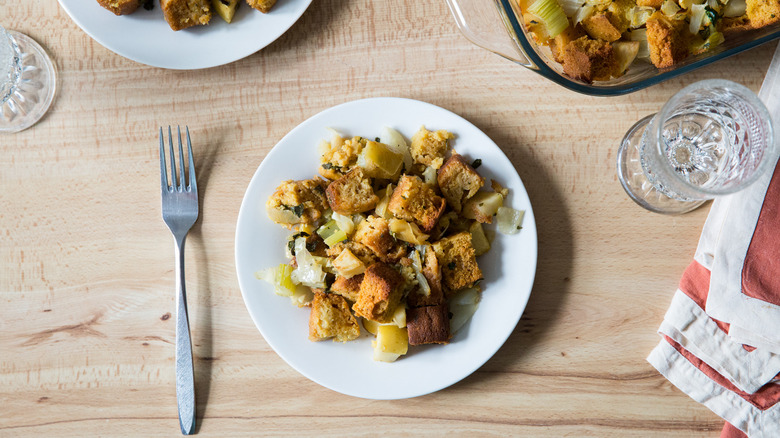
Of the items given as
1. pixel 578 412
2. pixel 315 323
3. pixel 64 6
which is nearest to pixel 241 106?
pixel 64 6

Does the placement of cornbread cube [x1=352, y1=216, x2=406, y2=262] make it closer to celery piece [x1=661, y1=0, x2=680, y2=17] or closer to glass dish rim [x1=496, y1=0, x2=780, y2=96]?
glass dish rim [x1=496, y1=0, x2=780, y2=96]

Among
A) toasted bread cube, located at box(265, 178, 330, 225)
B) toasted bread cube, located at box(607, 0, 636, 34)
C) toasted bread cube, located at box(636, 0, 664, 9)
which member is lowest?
toasted bread cube, located at box(265, 178, 330, 225)

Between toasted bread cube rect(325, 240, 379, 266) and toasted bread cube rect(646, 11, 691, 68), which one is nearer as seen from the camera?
toasted bread cube rect(646, 11, 691, 68)

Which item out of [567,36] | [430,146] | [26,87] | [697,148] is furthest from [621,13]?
[26,87]

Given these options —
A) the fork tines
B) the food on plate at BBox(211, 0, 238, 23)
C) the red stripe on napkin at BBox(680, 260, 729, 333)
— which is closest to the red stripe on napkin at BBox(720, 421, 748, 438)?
the red stripe on napkin at BBox(680, 260, 729, 333)

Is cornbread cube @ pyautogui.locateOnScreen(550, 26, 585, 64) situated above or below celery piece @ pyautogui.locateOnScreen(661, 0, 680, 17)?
below

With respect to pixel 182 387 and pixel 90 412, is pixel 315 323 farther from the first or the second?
pixel 90 412

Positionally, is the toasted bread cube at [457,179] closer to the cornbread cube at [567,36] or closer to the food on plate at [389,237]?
the food on plate at [389,237]
